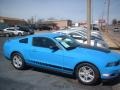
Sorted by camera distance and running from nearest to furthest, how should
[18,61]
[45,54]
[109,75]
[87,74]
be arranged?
[109,75]
[87,74]
[45,54]
[18,61]

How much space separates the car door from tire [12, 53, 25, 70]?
2.05 ft

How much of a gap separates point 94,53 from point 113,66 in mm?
693

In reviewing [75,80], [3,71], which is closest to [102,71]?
[75,80]

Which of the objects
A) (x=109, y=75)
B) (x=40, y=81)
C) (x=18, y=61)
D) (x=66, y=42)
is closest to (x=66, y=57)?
(x=66, y=42)

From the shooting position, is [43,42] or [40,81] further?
[43,42]

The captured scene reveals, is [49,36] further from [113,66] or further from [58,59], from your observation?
[113,66]

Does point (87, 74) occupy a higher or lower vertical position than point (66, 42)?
lower

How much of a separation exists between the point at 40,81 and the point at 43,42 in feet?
5.01

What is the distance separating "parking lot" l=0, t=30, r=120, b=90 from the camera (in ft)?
22.4

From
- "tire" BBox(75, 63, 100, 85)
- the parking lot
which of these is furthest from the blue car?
the parking lot

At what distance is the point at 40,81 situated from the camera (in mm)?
7465

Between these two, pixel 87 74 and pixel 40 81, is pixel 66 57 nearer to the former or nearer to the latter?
pixel 87 74

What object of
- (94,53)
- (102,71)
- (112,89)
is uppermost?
(94,53)

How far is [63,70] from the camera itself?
7.67 m
